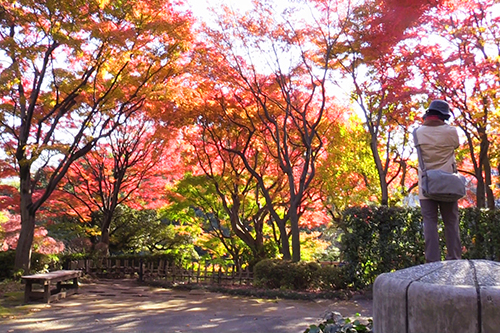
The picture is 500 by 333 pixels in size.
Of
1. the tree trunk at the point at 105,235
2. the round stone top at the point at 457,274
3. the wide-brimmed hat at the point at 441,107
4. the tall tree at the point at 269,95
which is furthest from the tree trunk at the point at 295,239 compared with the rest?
the tree trunk at the point at 105,235

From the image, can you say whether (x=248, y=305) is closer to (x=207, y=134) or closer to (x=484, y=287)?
(x=484, y=287)

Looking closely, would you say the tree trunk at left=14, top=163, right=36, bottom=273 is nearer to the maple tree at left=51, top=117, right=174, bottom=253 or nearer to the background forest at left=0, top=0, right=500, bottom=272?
the background forest at left=0, top=0, right=500, bottom=272

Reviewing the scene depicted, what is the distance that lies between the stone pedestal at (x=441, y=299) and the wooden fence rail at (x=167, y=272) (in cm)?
885

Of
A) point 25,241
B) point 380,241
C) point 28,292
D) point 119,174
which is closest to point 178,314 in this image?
point 28,292

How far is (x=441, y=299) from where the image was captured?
1599 millimetres

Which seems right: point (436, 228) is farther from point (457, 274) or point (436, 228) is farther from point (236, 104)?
A: point (236, 104)

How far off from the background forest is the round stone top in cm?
522

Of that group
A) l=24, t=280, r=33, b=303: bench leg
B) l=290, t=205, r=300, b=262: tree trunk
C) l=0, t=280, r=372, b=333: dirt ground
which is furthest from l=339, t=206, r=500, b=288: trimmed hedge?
l=24, t=280, r=33, b=303: bench leg

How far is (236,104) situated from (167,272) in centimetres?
492

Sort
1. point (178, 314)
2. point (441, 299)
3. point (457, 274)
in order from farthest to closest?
point (178, 314)
point (457, 274)
point (441, 299)

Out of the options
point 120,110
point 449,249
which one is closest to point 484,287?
point 449,249

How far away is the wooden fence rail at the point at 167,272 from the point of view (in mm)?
10766

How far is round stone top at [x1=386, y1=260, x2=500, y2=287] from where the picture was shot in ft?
5.48

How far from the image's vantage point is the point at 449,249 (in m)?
4.00
